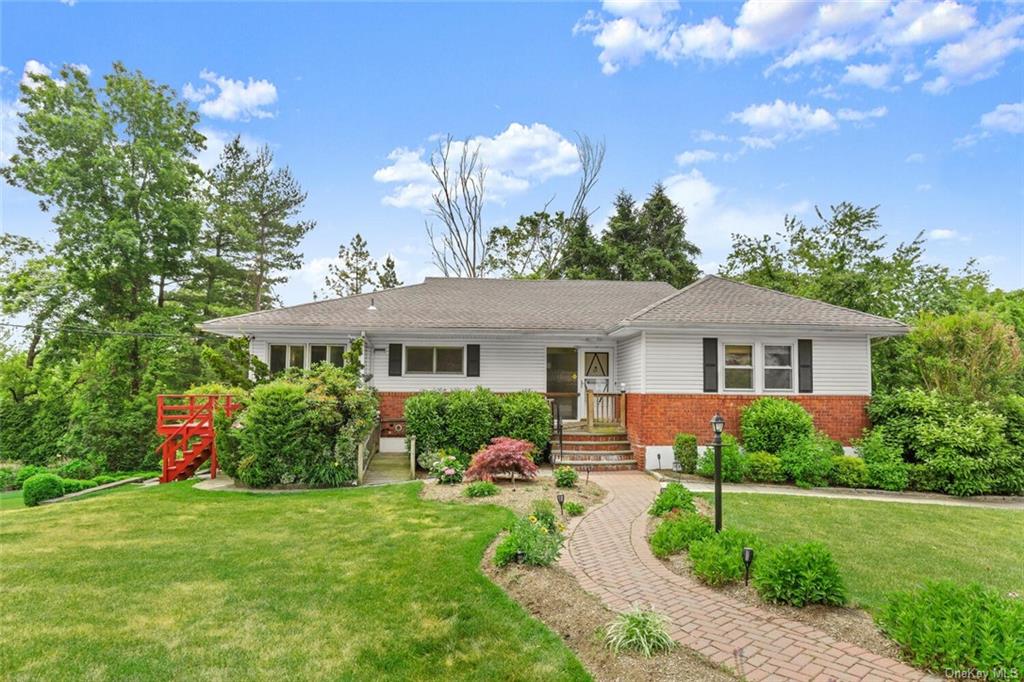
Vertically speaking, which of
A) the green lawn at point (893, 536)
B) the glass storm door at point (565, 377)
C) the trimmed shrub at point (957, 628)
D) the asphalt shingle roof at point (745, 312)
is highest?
the asphalt shingle roof at point (745, 312)

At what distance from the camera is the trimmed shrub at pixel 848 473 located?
1023cm

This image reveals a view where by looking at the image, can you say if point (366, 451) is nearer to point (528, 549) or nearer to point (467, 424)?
point (467, 424)

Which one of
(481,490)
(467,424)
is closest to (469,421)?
(467,424)

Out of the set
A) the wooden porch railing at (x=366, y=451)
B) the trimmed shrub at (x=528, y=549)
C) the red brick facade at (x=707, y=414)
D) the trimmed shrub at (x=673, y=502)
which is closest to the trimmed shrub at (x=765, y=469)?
the red brick facade at (x=707, y=414)

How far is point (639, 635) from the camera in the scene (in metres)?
3.55

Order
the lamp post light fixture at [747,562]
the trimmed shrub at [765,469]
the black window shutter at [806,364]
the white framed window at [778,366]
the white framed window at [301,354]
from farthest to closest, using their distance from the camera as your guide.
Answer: the white framed window at [301,354]
the white framed window at [778,366]
the black window shutter at [806,364]
the trimmed shrub at [765,469]
the lamp post light fixture at [747,562]

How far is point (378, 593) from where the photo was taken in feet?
15.4

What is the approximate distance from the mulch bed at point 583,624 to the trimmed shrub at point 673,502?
8.82 ft

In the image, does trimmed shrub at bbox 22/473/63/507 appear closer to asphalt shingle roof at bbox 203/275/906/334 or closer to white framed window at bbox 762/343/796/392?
asphalt shingle roof at bbox 203/275/906/334

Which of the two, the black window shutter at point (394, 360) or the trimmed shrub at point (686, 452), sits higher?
the black window shutter at point (394, 360)

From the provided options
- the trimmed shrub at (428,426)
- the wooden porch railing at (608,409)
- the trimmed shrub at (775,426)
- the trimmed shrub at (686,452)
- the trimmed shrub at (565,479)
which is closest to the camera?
the trimmed shrub at (565,479)

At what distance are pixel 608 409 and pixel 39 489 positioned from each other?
13.7 meters

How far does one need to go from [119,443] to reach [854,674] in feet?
80.7

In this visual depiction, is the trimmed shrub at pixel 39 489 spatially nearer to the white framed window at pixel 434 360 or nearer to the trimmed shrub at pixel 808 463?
the white framed window at pixel 434 360
